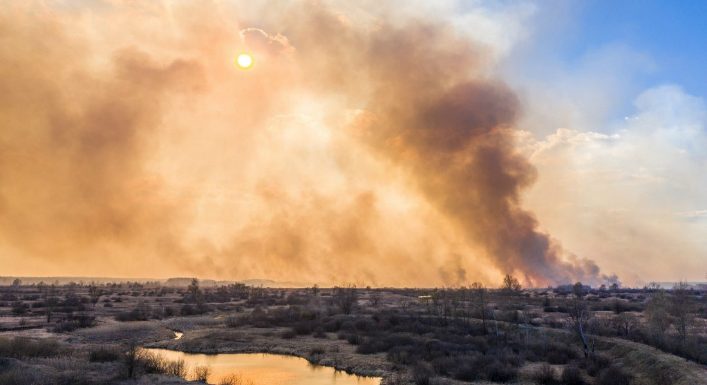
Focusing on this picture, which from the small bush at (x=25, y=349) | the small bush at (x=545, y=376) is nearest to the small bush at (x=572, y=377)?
the small bush at (x=545, y=376)

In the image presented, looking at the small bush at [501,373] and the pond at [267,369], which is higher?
the small bush at [501,373]

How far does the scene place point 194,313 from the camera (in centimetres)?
9431

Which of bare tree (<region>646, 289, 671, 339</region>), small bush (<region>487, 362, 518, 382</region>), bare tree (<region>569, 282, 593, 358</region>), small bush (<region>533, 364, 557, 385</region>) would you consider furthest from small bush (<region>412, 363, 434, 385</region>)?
bare tree (<region>646, 289, 671, 339</region>)

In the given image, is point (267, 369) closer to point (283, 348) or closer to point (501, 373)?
point (283, 348)

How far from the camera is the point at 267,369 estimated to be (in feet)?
157

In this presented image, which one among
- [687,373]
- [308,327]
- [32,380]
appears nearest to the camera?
[32,380]

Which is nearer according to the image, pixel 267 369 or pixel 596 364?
pixel 596 364

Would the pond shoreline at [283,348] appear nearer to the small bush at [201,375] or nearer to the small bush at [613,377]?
the small bush at [201,375]

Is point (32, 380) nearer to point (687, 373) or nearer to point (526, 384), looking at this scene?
point (526, 384)

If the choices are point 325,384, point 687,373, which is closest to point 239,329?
point 325,384

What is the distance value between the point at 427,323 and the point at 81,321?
50.0 metres

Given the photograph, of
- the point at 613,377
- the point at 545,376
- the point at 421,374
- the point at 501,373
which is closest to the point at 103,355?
the point at 421,374

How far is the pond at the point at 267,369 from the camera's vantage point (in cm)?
4278

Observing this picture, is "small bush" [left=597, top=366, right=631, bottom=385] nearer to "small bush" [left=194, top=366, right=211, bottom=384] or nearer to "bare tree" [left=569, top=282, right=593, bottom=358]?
"bare tree" [left=569, top=282, right=593, bottom=358]
